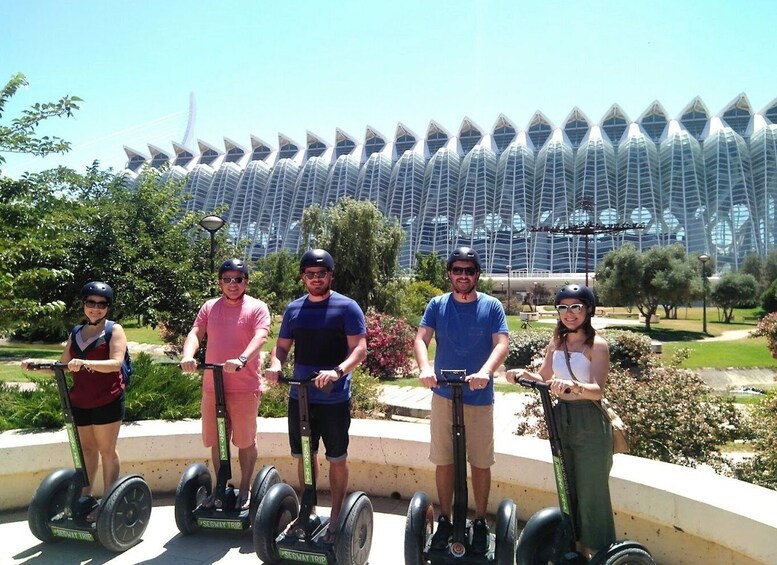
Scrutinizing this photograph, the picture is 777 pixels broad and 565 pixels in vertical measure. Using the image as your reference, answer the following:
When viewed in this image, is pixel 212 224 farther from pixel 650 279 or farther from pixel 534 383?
pixel 650 279

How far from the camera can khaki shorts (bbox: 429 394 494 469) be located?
135 inches

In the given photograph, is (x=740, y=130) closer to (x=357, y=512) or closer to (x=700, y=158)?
(x=700, y=158)

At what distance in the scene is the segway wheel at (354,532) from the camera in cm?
324

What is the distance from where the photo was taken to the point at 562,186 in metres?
82.9

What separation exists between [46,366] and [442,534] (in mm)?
2875

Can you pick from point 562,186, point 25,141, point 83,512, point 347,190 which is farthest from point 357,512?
point 347,190

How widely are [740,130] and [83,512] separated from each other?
105861 mm

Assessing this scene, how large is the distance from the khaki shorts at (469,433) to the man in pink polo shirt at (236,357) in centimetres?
137

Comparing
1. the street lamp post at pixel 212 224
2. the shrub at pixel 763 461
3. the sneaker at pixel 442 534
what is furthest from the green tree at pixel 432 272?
the sneaker at pixel 442 534

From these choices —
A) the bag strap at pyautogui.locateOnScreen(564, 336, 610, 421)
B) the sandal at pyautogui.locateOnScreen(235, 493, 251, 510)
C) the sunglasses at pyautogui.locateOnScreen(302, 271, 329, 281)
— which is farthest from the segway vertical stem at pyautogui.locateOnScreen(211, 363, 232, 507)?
the bag strap at pyautogui.locateOnScreen(564, 336, 610, 421)

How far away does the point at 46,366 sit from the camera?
3.67 meters

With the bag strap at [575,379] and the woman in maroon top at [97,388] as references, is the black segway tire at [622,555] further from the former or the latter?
the woman in maroon top at [97,388]

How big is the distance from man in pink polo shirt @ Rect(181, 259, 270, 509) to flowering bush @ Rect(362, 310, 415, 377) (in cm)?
1072

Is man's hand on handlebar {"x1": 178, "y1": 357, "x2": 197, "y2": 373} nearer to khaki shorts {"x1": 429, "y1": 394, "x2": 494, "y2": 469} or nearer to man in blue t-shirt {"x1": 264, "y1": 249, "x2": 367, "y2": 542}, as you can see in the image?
man in blue t-shirt {"x1": 264, "y1": 249, "x2": 367, "y2": 542}
